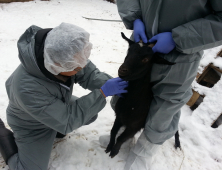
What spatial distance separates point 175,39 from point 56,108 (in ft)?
4.73

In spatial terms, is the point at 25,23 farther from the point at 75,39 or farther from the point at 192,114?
the point at 192,114

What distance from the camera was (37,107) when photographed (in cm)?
170

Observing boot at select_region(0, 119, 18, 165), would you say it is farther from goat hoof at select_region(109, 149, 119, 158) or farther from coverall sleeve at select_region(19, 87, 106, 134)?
goat hoof at select_region(109, 149, 119, 158)

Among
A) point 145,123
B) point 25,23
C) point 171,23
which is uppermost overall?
point 171,23

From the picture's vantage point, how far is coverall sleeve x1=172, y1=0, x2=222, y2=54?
1.29 metres

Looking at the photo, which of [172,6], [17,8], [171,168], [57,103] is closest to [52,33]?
[57,103]

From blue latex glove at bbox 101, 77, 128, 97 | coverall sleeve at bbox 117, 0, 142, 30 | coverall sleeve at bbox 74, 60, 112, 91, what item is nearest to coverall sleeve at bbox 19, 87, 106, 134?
blue latex glove at bbox 101, 77, 128, 97

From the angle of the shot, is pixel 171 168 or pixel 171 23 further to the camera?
pixel 171 168

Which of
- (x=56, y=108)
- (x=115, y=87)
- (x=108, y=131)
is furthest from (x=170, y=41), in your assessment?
(x=108, y=131)

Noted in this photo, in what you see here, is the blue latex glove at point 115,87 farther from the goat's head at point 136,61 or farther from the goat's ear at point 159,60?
the goat's ear at point 159,60

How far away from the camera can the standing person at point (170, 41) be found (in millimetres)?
1336

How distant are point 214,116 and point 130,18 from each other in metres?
2.55

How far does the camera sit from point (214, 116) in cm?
303

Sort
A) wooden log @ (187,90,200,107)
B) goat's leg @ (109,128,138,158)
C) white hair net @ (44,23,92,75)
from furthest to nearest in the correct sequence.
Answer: wooden log @ (187,90,200,107) < goat's leg @ (109,128,138,158) < white hair net @ (44,23,92,75)
